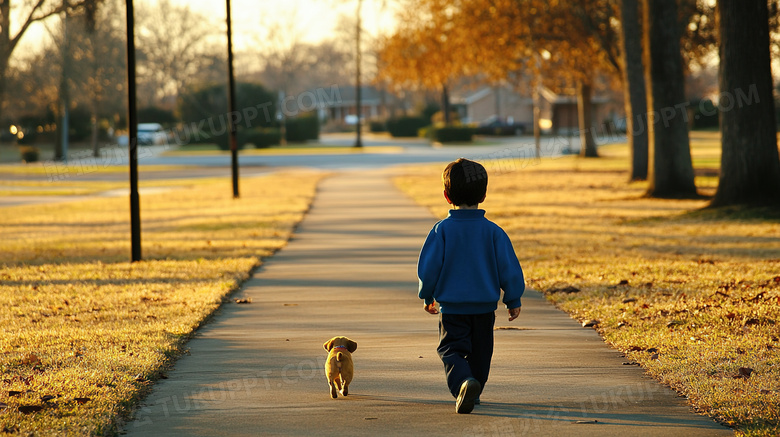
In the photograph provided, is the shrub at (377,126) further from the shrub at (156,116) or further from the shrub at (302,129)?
the shrub at (156,116)

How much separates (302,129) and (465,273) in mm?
69251

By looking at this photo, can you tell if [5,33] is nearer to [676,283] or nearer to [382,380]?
[676,283]

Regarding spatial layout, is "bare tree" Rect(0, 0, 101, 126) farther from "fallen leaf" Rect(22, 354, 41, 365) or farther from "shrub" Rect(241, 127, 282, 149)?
"shrub" Rect(241, 127, 282, 149)

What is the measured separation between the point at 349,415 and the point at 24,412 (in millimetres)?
1765

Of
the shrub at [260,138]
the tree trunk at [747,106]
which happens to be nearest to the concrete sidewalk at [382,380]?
the tree trunk at [747,106]

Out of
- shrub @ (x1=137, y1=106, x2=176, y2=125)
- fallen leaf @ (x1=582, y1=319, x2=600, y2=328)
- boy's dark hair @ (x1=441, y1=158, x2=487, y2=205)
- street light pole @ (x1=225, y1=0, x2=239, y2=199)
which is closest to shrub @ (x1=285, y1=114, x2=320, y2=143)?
shrub @ (x1=137, y1=106, x2=176, y2=125)

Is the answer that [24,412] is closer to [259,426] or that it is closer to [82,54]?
[259,426]

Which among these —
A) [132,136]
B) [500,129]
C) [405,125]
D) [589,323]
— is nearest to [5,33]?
[132,136]

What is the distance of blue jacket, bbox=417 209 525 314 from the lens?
503 cm

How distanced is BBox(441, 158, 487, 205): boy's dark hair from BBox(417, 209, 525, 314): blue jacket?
7 centimetres

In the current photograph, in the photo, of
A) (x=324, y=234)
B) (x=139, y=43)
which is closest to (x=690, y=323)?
(x=324, y=234)

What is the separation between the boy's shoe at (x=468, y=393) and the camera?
4.84 meters

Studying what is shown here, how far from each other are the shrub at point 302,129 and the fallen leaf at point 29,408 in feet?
221

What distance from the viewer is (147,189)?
30719 millimetres
